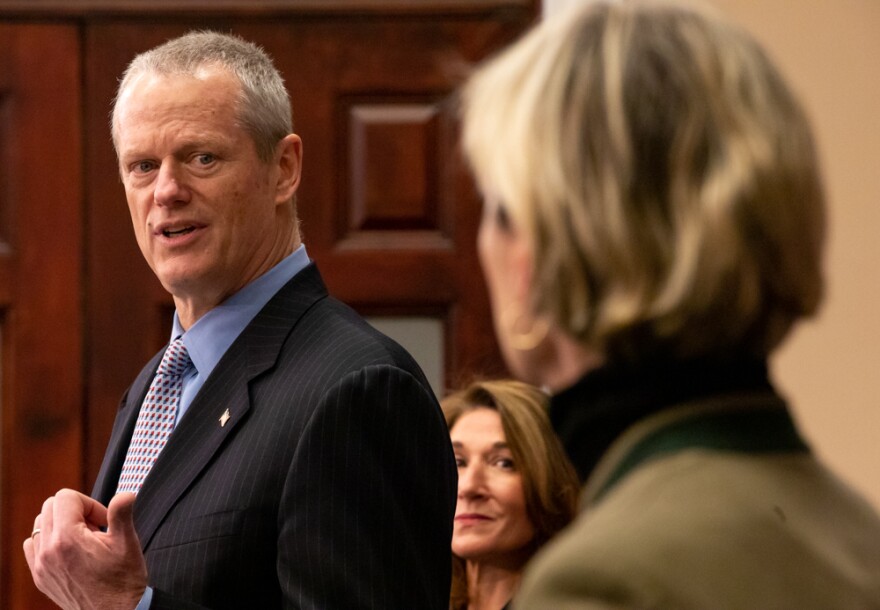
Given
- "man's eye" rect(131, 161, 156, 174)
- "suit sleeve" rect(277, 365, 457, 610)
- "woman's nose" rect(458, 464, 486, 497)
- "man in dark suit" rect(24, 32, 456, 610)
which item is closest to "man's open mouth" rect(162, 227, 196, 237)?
"man in dark suit" rect(24, 32, 456, 610)

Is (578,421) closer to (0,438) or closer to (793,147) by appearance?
(793,147)

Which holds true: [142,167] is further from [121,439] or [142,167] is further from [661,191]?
[661,191]

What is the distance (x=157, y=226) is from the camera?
5.71ft

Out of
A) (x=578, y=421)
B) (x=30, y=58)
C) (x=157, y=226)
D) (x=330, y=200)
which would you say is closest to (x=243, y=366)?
(x=157, y=226)

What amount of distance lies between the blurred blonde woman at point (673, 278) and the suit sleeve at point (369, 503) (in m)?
0.64

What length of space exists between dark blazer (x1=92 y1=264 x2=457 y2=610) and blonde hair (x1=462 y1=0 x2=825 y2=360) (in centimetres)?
69

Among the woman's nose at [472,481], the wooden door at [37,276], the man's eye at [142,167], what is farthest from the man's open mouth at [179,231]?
the wooden door at [37,276]

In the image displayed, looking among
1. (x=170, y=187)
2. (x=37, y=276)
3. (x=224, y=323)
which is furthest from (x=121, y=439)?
(x=37, y=276)

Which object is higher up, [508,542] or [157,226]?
[157,226]

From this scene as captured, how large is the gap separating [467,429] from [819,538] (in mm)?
1722

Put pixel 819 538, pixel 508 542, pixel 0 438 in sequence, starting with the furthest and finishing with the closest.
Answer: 1. pixel 0 438
2. pixel 508 542
3. pixel 819 538

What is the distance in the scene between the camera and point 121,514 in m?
1.42

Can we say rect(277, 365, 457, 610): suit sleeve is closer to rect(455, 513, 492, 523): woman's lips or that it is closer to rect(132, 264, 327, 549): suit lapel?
rect(132, 264, 327, 549): suit lapel

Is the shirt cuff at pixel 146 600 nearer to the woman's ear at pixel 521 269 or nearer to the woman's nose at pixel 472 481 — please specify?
the woman's ear at pixel 521 269
